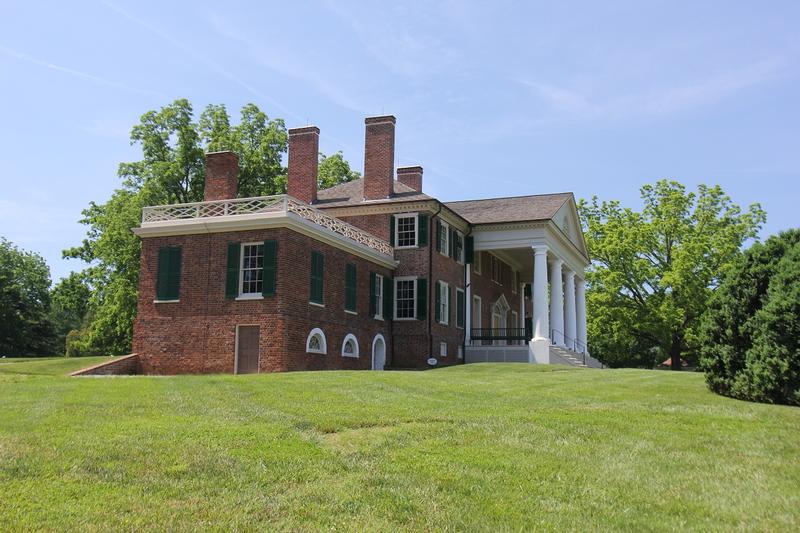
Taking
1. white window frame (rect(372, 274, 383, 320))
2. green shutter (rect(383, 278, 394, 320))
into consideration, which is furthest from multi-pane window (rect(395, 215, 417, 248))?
white window frame (rect(372, 274, 383, 320))

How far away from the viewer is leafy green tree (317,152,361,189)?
45.4 m

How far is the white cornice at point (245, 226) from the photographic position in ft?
71.5

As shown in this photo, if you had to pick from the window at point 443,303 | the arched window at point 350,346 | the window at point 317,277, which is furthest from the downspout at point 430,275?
the window at point 317,277

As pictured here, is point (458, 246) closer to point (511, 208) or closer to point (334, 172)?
point (511, 208)

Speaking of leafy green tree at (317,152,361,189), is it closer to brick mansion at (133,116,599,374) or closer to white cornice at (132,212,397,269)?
brick mansion at (133,116,599,374)

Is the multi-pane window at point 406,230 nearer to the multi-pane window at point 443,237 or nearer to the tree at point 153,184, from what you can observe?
the multi-pane window at point 443,237

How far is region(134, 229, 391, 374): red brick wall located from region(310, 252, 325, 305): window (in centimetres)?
23

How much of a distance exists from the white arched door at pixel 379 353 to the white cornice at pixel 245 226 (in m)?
4.72

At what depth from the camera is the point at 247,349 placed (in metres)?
22.2

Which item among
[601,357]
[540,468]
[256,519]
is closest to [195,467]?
[256,519]

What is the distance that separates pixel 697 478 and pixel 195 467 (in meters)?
5.16

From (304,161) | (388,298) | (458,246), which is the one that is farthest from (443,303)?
(304,161)

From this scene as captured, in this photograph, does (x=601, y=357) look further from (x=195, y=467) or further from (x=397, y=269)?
(x=195, y=467)

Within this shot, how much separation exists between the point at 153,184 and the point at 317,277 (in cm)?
1973
